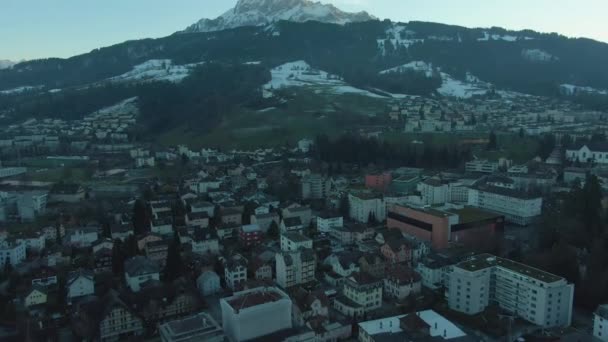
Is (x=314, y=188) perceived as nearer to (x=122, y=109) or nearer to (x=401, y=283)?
(x=401, y=283)

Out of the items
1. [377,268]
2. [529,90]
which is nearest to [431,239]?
[377,268]

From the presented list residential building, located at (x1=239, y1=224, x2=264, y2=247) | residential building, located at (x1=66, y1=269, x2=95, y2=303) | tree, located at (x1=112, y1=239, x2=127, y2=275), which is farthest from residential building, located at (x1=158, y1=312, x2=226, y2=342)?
residential building, located at (x1=239, y1=224, x2=264, y2=247)

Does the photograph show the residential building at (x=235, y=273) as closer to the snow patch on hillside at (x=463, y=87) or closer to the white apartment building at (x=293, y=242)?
the white apartment building at (x=293, y=242)

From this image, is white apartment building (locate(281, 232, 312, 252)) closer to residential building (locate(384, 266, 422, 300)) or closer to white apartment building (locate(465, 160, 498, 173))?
residential building (locate(384, 266, 422, 300))

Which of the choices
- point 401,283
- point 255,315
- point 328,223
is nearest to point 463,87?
point 328,223

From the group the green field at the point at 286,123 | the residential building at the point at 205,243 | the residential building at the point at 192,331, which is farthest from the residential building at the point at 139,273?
the green field at the point at 286,123

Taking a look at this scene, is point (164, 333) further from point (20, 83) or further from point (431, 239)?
point (20, 83)
